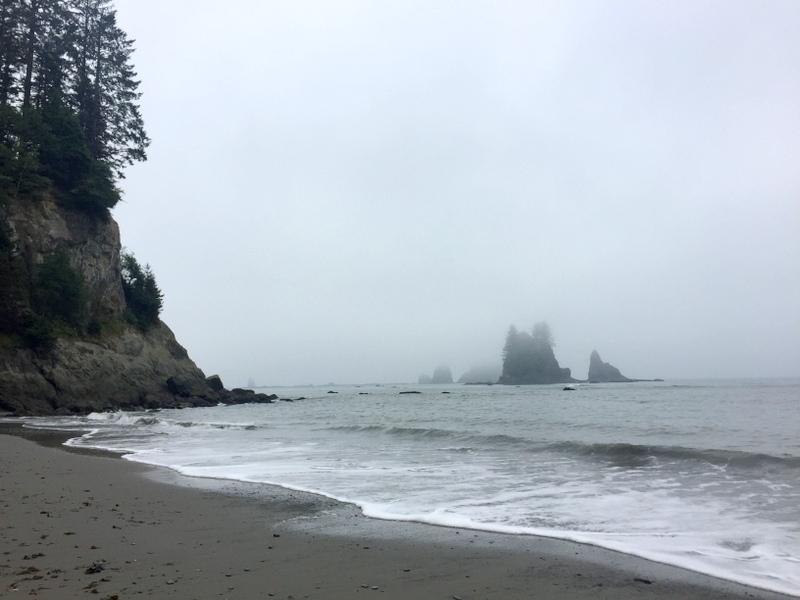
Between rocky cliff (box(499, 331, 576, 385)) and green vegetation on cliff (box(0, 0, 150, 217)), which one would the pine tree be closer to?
green vegetation on cliff (box(0, 0, 150, 217))

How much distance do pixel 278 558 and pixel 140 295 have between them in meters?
44.7

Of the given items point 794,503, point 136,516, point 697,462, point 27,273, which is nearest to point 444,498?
point 136,516

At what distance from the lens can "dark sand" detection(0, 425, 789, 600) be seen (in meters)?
3.93

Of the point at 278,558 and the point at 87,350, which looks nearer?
the point at 278,558

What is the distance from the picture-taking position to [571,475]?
1001cm

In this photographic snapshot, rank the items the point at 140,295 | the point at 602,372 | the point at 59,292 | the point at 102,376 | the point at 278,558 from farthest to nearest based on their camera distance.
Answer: the point at 602,372
the point at 140,295
the point at 102,376
the point at 59,292
the point at 278,558

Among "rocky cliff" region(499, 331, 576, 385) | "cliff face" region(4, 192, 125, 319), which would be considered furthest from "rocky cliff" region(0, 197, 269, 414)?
"rocky cliff" region(499, 331, 576, 385)

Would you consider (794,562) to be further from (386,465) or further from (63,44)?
(63,44)

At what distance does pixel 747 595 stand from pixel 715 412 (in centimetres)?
2434

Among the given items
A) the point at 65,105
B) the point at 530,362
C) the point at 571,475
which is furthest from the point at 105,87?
the point at 530,362

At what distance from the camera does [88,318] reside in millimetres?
35938

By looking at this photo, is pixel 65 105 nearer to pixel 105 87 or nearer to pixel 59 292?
pixel 105 87

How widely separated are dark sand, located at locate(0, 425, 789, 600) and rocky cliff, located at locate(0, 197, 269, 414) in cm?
2721

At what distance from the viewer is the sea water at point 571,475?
559 cm
